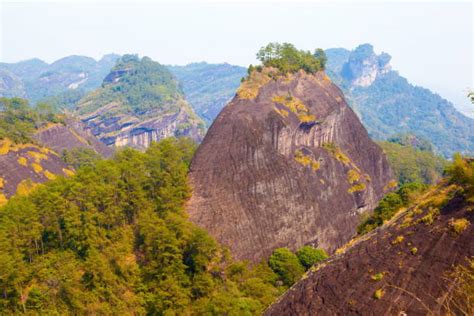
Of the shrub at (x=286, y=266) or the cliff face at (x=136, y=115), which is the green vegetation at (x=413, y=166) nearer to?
the shrub at (x=286, y=266)

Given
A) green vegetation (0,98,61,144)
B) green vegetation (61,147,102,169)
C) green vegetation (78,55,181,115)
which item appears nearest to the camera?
green vegetation (0,98,61,144)

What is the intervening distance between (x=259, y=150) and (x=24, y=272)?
92.0ft

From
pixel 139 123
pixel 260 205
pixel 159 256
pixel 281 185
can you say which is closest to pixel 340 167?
pixel 281 185

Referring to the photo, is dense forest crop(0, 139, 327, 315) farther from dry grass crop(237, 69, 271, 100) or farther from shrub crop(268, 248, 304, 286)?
dry grass crop(237, 69, 271, 100)

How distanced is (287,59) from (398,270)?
5270cm

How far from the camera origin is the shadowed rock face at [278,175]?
43312 millimetres

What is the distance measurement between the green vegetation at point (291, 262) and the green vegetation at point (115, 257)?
0.38 meters

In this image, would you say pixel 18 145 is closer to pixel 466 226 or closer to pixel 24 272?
pixel 24 272

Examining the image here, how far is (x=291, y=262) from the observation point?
39.5 metres

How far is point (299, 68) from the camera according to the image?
2589 inches

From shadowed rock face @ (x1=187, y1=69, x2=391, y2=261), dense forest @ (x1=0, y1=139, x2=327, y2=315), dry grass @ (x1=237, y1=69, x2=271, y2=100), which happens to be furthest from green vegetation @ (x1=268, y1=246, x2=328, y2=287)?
dry grass @ (x1=237, y1=69, x2=271, y2=100)

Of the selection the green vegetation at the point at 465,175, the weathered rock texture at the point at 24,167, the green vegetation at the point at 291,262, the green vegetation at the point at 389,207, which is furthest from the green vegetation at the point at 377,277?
the weathered rock texture at the point at 24,167

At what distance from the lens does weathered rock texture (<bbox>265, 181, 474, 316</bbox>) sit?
17578mm

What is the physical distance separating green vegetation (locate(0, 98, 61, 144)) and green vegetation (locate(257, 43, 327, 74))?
47.7 metres
